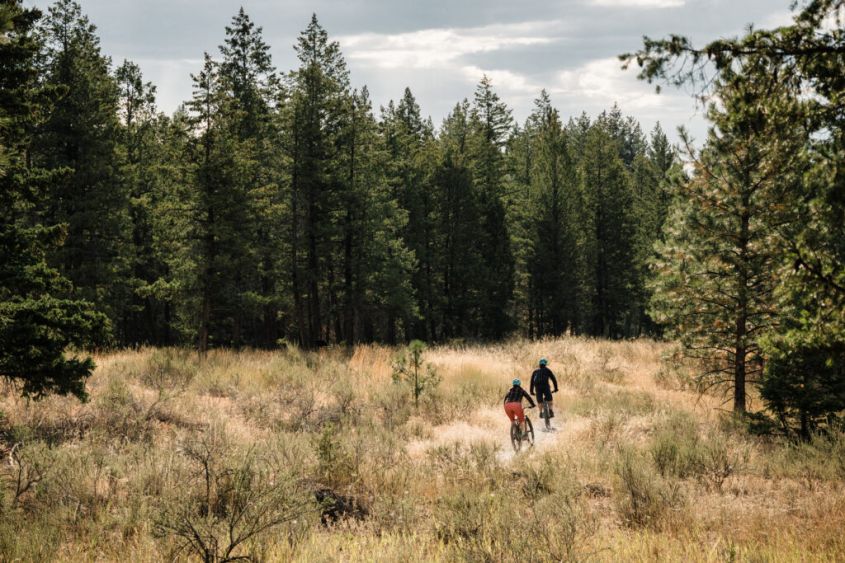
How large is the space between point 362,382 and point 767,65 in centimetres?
1457

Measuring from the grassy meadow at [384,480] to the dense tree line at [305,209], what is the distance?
307 cm

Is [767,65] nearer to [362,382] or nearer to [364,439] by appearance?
[364,439]

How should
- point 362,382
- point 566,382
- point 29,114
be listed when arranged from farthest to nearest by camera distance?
point 566,382 < point 362,382 < point 29,114

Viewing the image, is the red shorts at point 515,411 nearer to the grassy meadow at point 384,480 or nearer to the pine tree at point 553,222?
the grassy meadow at point 384,480

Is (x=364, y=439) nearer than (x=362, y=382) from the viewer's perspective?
Yes

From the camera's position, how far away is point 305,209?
30.2 meters

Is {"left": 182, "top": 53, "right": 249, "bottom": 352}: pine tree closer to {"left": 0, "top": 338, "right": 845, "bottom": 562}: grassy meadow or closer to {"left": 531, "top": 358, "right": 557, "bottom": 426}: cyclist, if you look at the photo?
{"left": 0, "top": 338, "right": 845, "bottom": 562}: grassy meadow

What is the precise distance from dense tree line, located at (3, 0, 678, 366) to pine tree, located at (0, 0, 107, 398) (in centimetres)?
20

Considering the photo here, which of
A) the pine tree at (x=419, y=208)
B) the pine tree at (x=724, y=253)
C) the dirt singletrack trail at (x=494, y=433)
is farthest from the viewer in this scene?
the pine tree at (x=419, y=208)

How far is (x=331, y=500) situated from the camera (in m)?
7.11

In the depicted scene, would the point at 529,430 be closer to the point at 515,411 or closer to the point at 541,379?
the point at 515,411

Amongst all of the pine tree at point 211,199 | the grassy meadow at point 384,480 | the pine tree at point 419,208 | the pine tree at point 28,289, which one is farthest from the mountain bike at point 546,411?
the pine tree at point 419,208

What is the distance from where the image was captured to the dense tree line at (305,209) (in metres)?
22.9

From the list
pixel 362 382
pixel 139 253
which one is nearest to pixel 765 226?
pixel 362 382
